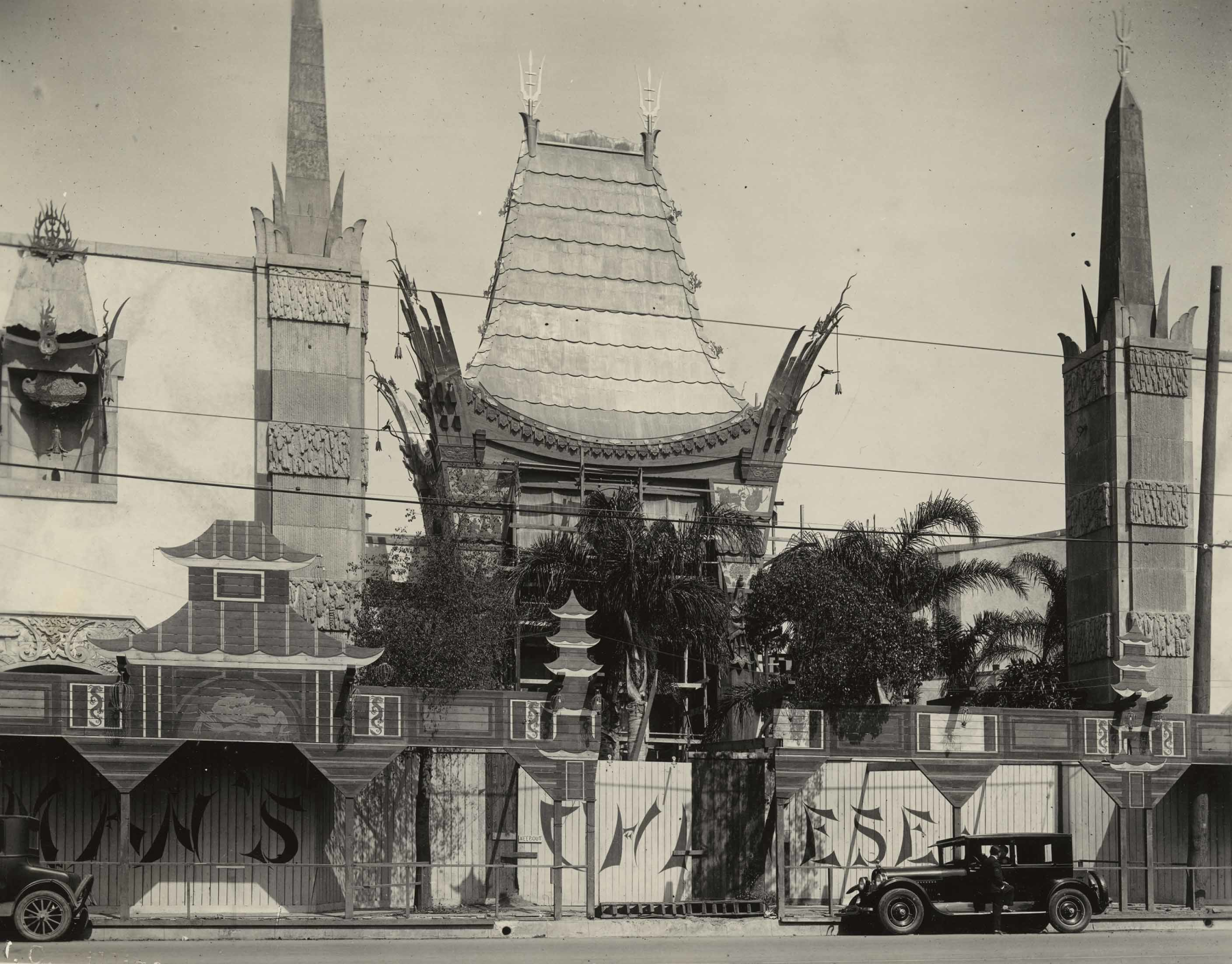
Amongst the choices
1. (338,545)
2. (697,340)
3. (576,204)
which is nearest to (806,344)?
(697,340)

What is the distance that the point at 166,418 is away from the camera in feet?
112

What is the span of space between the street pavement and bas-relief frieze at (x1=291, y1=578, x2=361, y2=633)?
1021cm

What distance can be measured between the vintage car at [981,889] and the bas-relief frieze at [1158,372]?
1453 cm

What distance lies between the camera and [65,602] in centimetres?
3306

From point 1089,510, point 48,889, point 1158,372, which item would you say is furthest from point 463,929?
point 1158,372

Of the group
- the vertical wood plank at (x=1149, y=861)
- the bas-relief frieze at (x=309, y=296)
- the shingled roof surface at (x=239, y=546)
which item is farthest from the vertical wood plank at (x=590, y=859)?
the bas-relief frieze at (x=309, y=296)

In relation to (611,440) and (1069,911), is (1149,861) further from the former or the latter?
(611,440)

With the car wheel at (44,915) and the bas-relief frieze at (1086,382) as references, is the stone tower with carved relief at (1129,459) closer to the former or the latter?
the bas-relief frieze at (1086,382)

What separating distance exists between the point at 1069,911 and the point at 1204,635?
1061cm

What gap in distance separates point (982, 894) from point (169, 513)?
17704mm

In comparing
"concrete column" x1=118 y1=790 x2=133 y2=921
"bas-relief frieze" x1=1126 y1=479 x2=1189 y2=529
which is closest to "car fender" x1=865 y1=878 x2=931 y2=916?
"concrete column" x1=118 y1=790 x2=133 y2=921

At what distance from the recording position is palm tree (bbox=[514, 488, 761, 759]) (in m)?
34.8

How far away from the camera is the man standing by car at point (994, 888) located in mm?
25875

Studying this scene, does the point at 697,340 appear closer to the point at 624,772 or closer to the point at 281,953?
the point at 624,772
